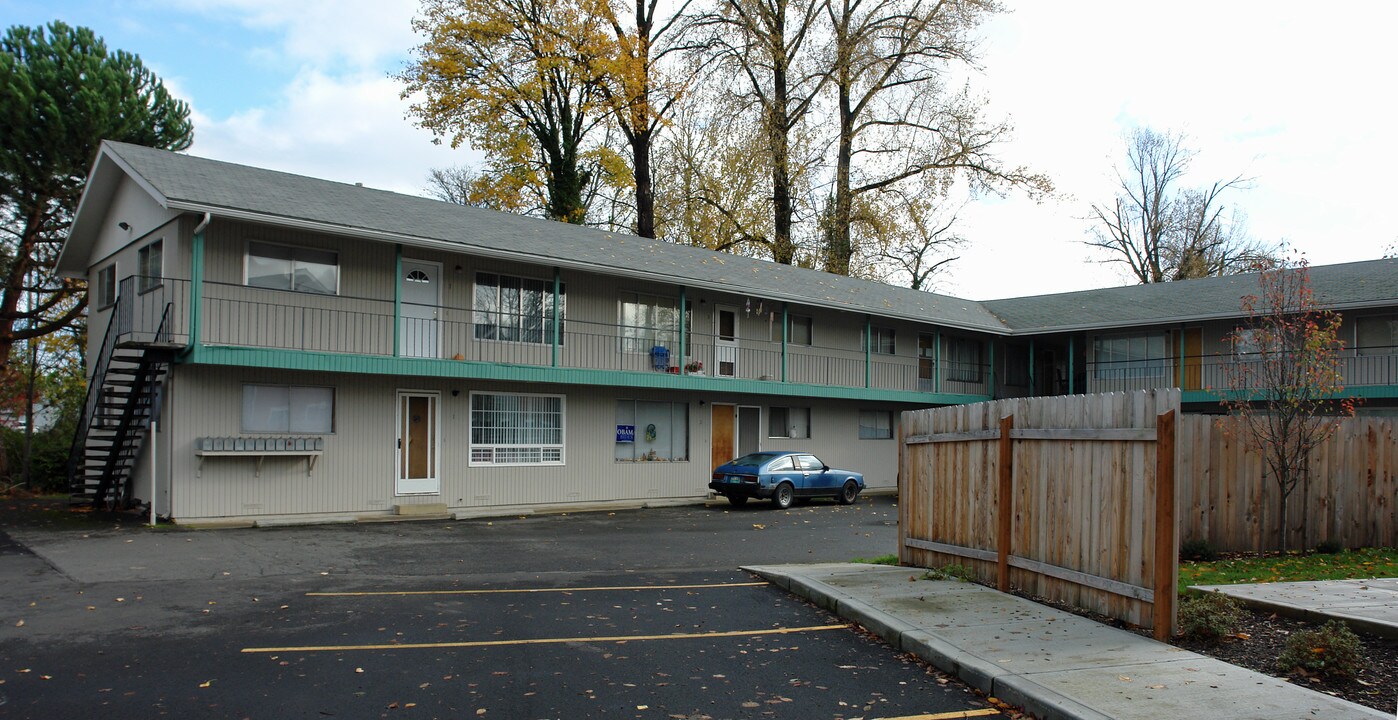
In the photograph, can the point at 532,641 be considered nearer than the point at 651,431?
Yes

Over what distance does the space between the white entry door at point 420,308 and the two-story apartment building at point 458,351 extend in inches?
2.0

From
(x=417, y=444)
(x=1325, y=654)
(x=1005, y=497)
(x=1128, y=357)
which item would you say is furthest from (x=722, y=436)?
(x=1325, y=654)

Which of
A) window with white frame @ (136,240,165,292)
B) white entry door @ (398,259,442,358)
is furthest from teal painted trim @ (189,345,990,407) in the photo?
window with white frame @ (136,240,165,292)

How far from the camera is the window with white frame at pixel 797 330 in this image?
2798 cm

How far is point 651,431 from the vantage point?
24.5m

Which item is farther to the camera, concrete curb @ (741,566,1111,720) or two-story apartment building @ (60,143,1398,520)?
two-story apartment building @ (60,143,1398,520)

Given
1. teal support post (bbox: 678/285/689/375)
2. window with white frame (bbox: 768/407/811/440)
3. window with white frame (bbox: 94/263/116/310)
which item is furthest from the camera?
window with white frame (bbox: 768/407/811/440)

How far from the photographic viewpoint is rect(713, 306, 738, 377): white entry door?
26.2m

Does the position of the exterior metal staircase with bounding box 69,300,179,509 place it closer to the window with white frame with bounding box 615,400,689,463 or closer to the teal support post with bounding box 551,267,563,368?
the teal support post with bounding box 551,267,563,368

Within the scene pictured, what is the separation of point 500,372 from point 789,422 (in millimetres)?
10422

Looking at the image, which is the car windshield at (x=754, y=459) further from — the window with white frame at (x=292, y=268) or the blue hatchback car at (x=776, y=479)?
the window with white frame at (x=292, y=268)

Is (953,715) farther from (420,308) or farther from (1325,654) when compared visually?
(420,308)

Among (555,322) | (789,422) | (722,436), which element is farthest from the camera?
(789,422)

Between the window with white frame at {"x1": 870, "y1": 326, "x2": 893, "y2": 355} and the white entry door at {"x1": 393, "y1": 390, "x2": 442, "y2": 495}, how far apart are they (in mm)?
15114
